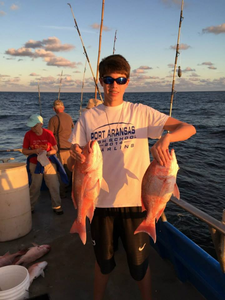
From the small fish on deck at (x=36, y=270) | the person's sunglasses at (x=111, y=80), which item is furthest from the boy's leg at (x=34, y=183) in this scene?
the person's sunglasses at (x=111, y=80)

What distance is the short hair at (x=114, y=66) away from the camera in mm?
2262

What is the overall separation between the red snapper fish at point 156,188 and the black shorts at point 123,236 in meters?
0.24

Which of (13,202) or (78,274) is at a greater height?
(13,202)

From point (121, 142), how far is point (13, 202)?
299 cm

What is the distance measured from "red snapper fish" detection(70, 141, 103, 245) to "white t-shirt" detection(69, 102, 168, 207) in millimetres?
201

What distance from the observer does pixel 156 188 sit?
6.99 feet

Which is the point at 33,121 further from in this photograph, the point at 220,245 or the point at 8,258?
the point at 220,245

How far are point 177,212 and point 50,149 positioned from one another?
5.31 m

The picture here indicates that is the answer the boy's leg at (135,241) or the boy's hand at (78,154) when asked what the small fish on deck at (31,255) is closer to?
the boy's leg at (135,241)

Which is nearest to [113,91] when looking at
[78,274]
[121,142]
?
[121,142]

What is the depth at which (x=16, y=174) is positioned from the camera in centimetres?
441

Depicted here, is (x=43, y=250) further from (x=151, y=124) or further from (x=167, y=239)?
(x=151, y=124)

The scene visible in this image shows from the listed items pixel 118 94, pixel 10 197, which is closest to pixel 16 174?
pixel 10 197

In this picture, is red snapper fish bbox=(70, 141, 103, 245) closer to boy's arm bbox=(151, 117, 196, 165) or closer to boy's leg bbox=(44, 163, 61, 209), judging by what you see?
boy's arm bbox=(151, 117, 196, 165)
